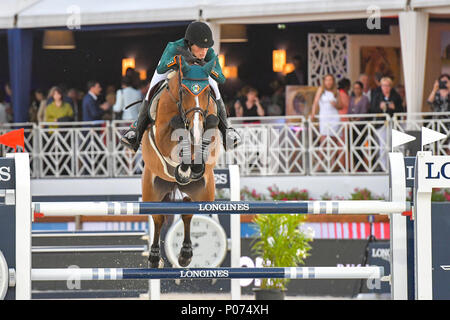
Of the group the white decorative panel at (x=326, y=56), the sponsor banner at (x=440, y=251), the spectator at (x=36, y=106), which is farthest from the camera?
the white decorative panel at (x=326, y=56)

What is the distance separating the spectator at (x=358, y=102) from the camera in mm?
12789

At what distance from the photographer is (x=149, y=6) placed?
13.9 m

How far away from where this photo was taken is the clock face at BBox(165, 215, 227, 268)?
8.59 m

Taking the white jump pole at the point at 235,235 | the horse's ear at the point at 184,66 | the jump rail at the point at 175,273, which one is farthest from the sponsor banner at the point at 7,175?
the white jump pole at the point at 235,235

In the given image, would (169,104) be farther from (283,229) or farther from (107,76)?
(107,76)

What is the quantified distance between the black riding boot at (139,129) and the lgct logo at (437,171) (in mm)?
2029

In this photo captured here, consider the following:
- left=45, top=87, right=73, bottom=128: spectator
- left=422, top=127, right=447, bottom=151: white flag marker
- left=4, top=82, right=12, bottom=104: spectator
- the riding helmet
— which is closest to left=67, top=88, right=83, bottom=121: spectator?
left=45, top=87, right=73, bottom=128: spectator

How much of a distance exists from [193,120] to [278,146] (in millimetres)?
7043

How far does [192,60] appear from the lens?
6.14 metres

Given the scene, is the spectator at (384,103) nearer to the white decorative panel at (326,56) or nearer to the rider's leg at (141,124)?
the white decorative panel at (326,56)

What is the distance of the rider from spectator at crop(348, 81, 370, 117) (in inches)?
243
